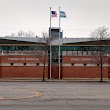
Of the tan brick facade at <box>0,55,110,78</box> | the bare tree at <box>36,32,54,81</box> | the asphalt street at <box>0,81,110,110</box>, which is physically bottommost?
the asphalt street at <box>0,81,110,110</box>

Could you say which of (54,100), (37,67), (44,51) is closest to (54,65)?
(37,67)

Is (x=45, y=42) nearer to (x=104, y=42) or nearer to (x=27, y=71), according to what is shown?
(x=27, y=71)

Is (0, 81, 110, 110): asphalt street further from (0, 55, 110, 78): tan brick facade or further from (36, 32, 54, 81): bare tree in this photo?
(0, 55, 110, 78): tan brick facade

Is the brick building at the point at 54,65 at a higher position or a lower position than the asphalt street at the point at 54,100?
higher

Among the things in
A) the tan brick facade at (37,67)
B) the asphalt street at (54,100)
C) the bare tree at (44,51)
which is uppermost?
the bare tree at (44,51)

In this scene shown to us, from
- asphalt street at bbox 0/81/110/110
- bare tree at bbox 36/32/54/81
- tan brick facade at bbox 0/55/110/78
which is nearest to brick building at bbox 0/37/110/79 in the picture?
tan brick facade at bbox 0/55/110/78

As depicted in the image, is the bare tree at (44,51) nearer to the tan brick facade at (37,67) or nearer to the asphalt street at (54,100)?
the tan brick facade at (37,67)

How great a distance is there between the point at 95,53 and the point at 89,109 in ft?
147

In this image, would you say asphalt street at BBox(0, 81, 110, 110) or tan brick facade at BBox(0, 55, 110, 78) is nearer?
asphalt street at BBox(0, 81, 110, 110)

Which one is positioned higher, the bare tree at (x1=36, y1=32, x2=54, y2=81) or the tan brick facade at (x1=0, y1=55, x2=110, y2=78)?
the bare tree at (x1=36, y1=32, x2=54, y2=81)

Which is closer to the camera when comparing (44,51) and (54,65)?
(44,51)

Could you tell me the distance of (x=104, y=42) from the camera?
58344mm

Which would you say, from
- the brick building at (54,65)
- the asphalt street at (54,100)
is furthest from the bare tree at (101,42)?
the asphalt street at (54,100)

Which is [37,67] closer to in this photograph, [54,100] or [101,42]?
[101,42]
